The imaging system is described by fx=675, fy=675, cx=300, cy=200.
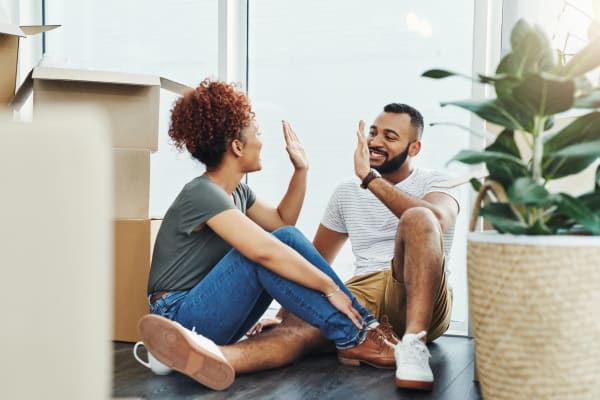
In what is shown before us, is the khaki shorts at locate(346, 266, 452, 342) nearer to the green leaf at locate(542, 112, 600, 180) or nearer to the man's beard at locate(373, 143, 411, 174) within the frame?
the man's beard at locate(373, 143, 411, 174)

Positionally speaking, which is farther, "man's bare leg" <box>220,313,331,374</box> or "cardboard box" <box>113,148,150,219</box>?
"cardboard box" <box>113,148,150,219</box>

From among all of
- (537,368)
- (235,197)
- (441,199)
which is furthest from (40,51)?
(537,368)

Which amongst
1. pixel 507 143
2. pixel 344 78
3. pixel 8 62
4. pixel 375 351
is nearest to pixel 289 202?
pixel 375 351

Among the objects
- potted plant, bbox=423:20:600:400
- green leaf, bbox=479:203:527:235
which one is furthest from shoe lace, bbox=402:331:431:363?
green leaf, bbox=479:203:527:235

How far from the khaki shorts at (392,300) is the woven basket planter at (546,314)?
89 cm

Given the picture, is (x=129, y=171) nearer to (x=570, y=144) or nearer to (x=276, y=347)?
(x=276, y=347)

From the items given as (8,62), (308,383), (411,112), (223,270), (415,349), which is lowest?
(308,383)

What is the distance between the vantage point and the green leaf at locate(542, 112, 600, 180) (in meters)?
1.11

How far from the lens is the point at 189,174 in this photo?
3033 mm

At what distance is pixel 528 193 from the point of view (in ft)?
3.46

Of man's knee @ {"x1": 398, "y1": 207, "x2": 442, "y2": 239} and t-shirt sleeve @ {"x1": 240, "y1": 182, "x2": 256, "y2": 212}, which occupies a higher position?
t-shirt sleeve @ {"x1": 240, "y1": 182, "x2": 256, "y2": 212}

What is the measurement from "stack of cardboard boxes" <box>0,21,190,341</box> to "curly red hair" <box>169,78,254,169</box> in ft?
1.03

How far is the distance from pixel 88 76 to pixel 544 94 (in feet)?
5.14

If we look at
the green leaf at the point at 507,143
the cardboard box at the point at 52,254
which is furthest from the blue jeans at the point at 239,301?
the cardboard box at the point at 52,254
